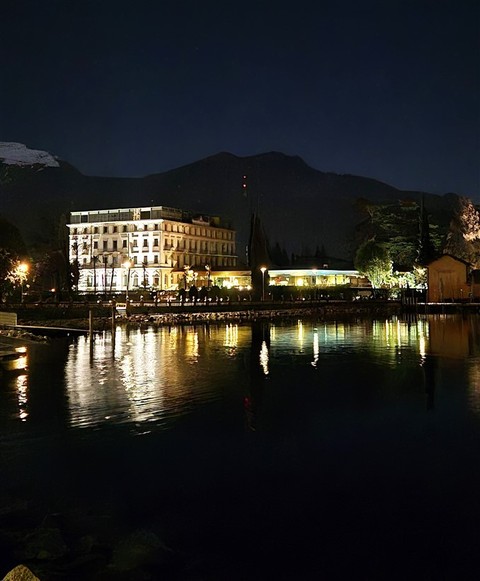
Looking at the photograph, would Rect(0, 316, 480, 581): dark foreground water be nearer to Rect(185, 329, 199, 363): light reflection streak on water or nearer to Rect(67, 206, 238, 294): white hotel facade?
Rect(185, 329, 199, 363): light reflection streak on water

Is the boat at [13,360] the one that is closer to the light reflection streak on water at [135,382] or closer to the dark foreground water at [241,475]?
the light reflection streak on water at [135,382]

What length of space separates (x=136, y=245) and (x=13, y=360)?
9499cm

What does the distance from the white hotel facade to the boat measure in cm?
8556

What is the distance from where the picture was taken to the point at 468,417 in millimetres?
12805

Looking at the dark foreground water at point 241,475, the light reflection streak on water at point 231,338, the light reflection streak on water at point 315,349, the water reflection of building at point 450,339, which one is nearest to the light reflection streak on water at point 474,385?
the dark foreground water at point 241,475

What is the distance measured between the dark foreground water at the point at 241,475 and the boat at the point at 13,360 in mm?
1940

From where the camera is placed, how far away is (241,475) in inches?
369

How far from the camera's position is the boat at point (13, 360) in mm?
20256

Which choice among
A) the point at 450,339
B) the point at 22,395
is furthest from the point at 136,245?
the point at 22,395

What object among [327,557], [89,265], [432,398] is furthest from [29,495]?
[89,265]

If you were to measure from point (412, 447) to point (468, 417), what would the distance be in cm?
261

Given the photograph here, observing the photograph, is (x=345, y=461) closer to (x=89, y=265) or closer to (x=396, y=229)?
(x=396, y=229)

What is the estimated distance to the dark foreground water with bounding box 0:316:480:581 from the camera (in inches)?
271

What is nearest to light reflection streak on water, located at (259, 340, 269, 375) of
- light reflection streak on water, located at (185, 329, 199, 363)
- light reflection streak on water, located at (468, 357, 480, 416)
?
light reflection streak on water, located at (185, 329, 199, 363)
